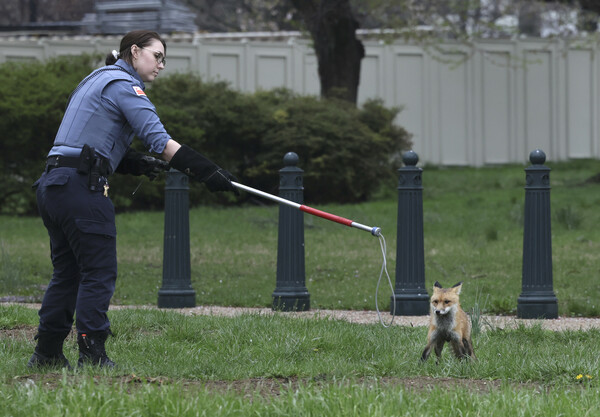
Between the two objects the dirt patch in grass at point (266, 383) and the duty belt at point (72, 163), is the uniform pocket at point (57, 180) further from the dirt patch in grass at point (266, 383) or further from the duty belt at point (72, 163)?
the dirt patch in grass at point (266, 383)

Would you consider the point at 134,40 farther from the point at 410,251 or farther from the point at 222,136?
the point at 222,136

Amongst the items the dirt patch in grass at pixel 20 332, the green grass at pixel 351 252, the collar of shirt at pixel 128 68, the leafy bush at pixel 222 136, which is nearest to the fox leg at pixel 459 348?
the collar of shirt at pixel 128 68

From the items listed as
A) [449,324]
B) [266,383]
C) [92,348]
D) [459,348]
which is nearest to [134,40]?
[92,348]

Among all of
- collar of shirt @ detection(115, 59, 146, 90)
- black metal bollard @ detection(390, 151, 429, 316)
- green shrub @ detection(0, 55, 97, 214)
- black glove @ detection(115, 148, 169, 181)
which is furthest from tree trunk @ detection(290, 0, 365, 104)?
collar of shirt @ detection(115, 59, 146, 90)

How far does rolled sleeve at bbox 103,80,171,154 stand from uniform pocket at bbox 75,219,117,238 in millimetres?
465

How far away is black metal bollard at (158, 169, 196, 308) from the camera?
846 cm

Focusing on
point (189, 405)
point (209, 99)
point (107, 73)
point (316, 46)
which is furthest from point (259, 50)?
point (189, 405)

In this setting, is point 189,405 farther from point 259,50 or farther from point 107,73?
point 259,50

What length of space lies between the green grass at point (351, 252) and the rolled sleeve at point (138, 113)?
3.78 metres

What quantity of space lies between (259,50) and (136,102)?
657 inches

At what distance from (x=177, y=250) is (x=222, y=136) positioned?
27.7ft

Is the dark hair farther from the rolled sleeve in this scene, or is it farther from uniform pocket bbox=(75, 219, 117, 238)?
uniform pocket bbox=(75, 219, 117, 238)

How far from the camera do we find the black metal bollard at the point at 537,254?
306 inches

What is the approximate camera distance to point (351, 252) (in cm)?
1183
